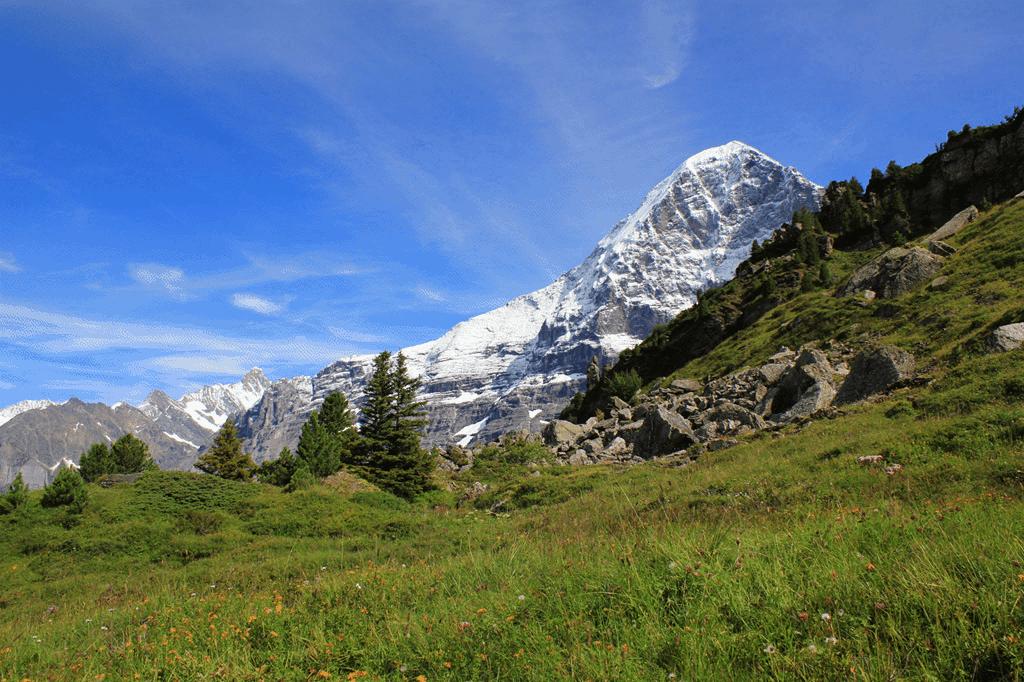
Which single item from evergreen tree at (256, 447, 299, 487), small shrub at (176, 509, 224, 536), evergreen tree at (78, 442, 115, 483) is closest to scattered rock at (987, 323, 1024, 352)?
small shrub at (176, 509, 224, 536)

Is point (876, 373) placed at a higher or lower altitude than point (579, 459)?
higher

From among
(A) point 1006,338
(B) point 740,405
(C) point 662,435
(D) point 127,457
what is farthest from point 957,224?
(D) point 127,457

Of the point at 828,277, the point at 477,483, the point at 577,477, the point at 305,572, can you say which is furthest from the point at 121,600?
the point at 828,277

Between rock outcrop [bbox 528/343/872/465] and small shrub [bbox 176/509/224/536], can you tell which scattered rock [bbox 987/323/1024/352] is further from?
small shrub [bbox 176/509/224/536]

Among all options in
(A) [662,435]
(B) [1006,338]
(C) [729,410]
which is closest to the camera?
(B) [1006,338]

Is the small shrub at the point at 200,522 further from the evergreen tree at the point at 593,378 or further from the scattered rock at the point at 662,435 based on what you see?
the evergreen tree at the point at 593,378

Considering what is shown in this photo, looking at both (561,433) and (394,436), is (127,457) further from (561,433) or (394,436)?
(561,433)

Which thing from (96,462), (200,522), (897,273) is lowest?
(200,522)

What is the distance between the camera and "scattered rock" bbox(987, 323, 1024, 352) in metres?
19.6

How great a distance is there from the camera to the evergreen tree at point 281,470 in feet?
105

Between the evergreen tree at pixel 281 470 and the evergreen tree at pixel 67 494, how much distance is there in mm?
9804

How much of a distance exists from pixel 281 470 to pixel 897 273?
44.0m

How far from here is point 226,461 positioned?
138 feet

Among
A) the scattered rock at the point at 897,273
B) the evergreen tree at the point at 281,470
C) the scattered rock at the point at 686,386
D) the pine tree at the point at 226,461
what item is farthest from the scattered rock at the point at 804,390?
the pine tree at the point at 226,461
